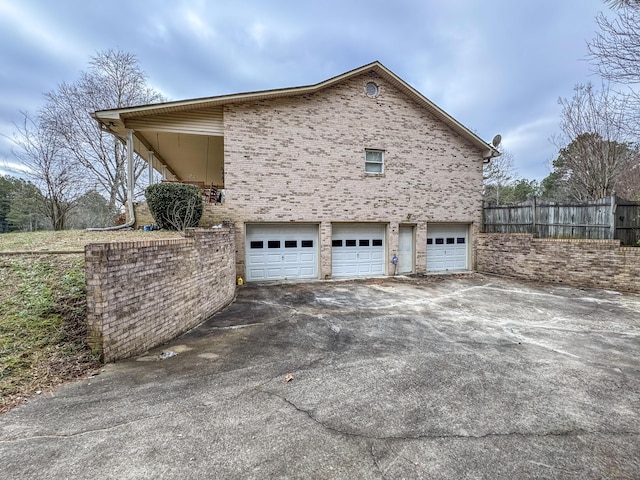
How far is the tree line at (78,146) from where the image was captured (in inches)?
609

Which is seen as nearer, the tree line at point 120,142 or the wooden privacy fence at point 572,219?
the tree line at point 120,142

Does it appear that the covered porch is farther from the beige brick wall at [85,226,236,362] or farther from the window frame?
the window frame

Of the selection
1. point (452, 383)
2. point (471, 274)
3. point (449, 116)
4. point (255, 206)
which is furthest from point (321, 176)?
point (452, 383)

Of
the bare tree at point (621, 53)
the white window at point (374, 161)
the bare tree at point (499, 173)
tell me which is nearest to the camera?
the bare tree at point (621, 53)

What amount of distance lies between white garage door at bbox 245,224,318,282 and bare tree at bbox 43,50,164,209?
54.5 ft

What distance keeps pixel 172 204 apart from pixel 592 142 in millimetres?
18249

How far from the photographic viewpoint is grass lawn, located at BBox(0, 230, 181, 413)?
3.27 meters

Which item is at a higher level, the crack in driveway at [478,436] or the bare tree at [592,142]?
the bare tree at [592,142]

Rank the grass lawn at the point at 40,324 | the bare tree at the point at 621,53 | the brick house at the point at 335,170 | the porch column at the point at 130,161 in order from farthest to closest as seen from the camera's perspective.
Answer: the brick house at the point at 335,170, the porch column at the point at 130,161, the bare tree at the point at 621,53, the grass lawn at the point at 40,324

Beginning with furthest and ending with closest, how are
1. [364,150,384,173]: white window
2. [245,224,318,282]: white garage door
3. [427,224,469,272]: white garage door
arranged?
[427,224,469,272]: white garage door → [364,150,384,173]: white window → [245,224,318,282]: white garage door

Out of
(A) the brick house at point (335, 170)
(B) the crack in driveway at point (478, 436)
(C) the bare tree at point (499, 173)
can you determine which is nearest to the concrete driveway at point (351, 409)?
(B) the crack in driveway at point (478, 436)

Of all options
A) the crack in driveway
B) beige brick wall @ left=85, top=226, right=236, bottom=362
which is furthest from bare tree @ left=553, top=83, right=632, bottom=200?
beige brick wall @ left=85, top=226, right=236, bottom=362

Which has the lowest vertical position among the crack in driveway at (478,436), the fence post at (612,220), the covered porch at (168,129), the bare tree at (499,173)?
the crack in driveway at (478,436)

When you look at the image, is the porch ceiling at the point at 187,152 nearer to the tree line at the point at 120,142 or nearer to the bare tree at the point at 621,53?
the tree line at the point at 120,142
